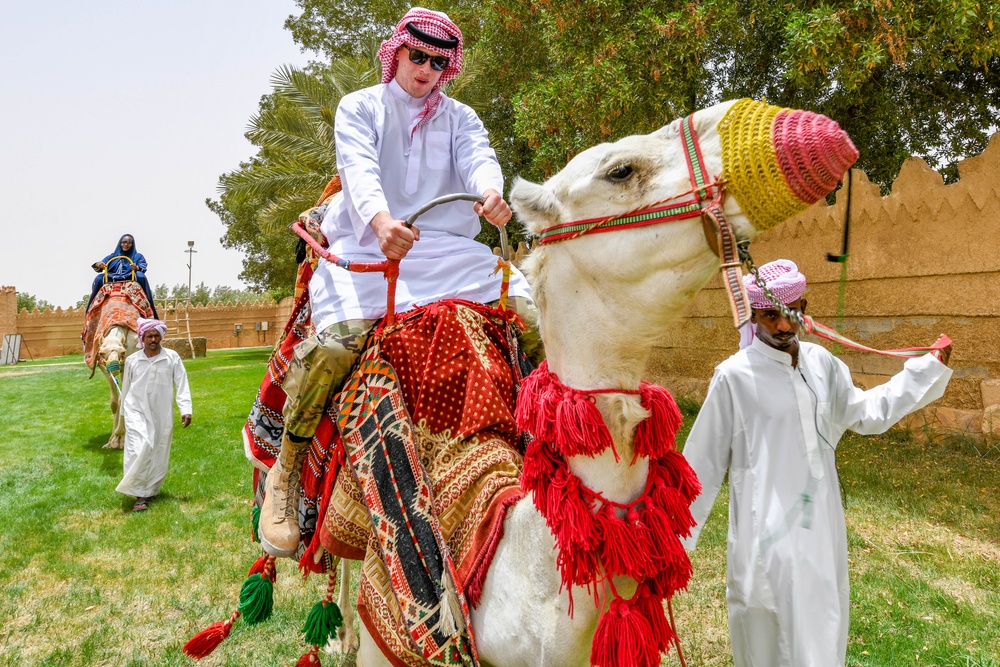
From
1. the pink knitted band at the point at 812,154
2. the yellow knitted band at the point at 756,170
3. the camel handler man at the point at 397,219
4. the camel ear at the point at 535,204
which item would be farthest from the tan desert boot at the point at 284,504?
the pink knitted band at the point at 812,154

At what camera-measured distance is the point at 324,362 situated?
2.54 metres

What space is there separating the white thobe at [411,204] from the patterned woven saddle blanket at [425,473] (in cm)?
19

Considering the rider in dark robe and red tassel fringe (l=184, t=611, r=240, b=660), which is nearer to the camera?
red tassel fringe (l=184, t=611, r=240, b=660)

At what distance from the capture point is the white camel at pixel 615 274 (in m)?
1.56

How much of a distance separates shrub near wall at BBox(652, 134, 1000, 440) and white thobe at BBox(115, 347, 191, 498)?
7.48 metres

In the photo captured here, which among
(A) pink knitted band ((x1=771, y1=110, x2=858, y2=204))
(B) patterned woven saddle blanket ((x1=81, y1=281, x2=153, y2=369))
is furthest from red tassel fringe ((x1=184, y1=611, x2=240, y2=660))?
(B) patterned woven saddle blanket ((x1=81, y1=281, x2=153, y2=369))

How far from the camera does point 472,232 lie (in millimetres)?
2936

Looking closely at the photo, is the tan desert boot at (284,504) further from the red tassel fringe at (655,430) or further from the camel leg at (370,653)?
the red tassel fringe at (655,430)

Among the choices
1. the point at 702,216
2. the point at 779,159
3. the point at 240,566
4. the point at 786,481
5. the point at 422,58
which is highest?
the point at 422,58

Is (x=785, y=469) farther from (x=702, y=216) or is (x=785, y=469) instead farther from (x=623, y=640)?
(x=702, y=216)

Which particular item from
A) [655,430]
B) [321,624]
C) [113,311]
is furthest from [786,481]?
[113,311]

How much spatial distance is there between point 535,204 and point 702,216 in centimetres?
46

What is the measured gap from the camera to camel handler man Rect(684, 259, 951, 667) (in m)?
3.07

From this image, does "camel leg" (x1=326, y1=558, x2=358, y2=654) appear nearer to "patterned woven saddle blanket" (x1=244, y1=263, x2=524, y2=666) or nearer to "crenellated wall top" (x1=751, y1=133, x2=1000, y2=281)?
"patterned woven saddle blanket" (x1=244, y1=263, x2=524, y2=666)
